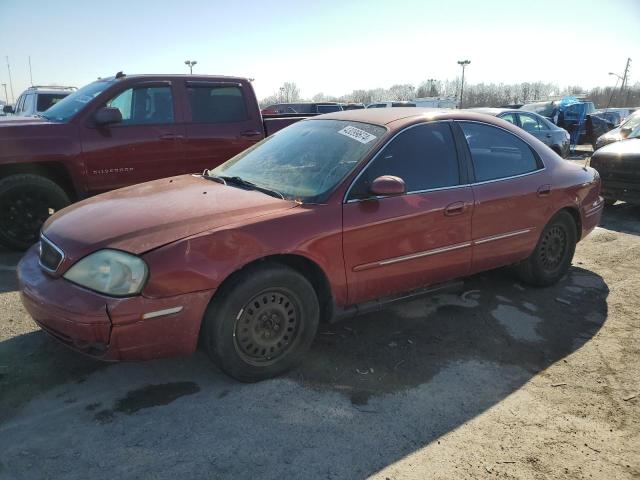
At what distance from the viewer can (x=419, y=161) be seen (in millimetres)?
3672

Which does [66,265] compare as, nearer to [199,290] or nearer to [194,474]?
[199,290]

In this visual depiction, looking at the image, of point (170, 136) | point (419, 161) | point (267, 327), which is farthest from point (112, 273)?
point (170, 136)

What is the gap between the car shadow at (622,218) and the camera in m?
7.06

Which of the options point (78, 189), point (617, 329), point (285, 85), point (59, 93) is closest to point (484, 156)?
point (617, 329)

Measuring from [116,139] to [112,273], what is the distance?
356 cm

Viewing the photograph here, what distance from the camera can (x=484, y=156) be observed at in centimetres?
405

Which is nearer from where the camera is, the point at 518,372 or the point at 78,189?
the point at 518,372

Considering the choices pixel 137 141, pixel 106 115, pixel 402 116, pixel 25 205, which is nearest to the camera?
pixel 402 116

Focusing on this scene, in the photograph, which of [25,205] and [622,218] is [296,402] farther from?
[622,218]

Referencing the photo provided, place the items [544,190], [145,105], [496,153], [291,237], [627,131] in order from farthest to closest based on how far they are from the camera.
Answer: [627,131] → [145,105] → [544,190] → [496,153] → [291,237]

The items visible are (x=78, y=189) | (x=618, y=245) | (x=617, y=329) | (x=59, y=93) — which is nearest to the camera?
(x=617, y=329)

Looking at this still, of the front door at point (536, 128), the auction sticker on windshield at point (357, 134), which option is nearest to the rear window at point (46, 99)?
the auction sticker on windshield at point (357, 134)

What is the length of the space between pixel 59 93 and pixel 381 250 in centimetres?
1110

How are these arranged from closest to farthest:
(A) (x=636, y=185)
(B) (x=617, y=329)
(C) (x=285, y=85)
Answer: (B) (x=617, y=329), (A) (x=636, y=185), (C) (x=285, y=85)
